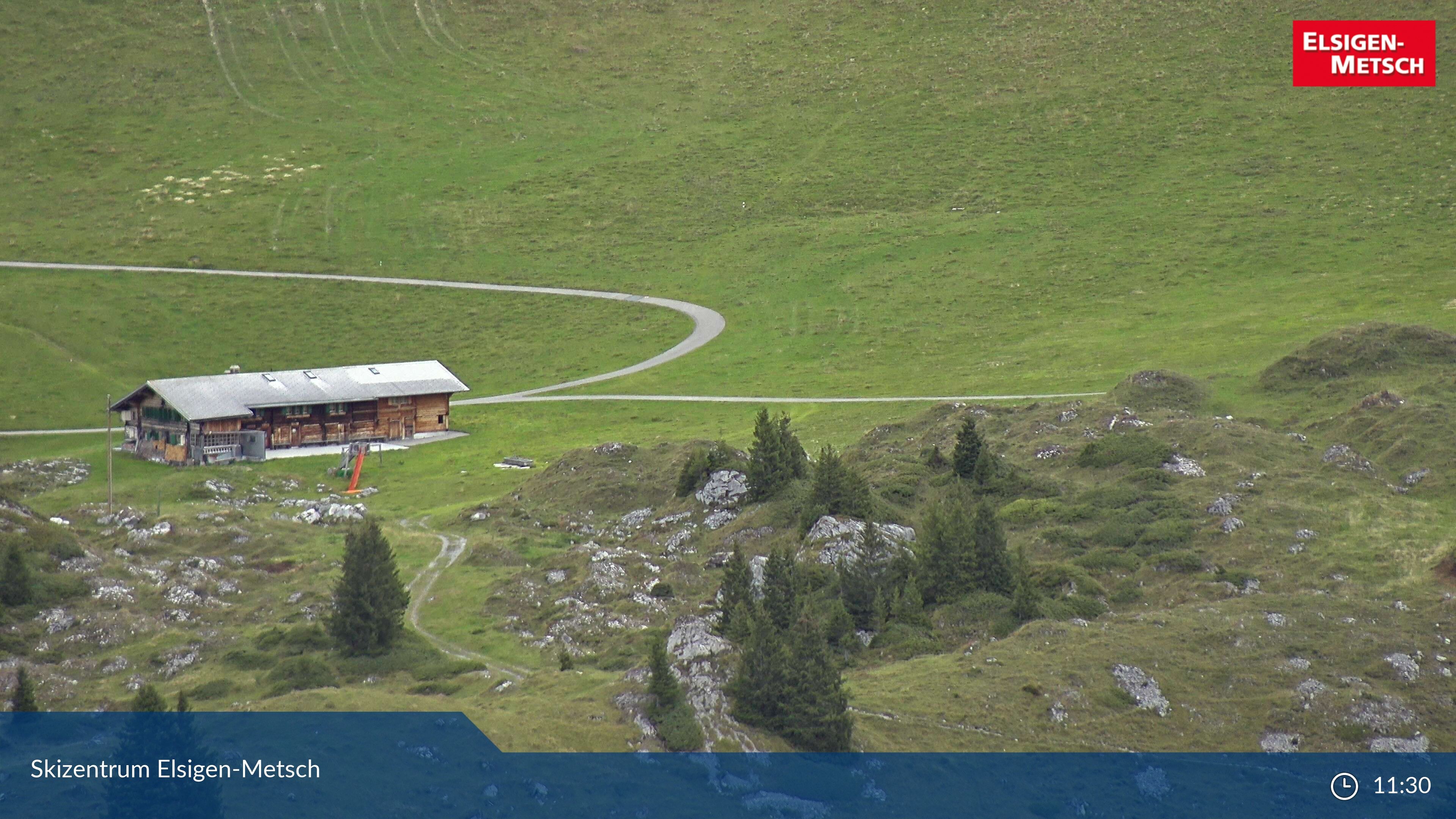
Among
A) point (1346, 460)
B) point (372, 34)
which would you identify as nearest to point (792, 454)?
point (1346, 460)

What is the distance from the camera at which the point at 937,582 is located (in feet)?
159

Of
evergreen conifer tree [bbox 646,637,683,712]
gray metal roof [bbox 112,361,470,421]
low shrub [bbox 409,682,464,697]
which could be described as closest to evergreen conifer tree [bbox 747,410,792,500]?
low shrub [bbox 409,682,464,697]

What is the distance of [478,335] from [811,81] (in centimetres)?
7057

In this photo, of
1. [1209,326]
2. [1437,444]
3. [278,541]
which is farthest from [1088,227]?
[278,541]

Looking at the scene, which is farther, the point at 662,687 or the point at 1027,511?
the point at 1027,511

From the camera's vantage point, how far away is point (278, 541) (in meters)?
61.3

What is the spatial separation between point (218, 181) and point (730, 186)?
5895 centimetres

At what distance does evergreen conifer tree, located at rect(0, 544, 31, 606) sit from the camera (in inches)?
1881

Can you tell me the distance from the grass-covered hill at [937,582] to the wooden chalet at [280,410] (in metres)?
9.51

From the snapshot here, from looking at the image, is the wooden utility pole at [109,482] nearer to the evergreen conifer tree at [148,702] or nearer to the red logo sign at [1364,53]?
the evergreen conifer tree at [148,702]

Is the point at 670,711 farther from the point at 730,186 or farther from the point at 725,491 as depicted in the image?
the point at 730,186

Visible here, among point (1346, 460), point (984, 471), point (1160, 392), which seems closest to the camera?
point (1346, 460)
